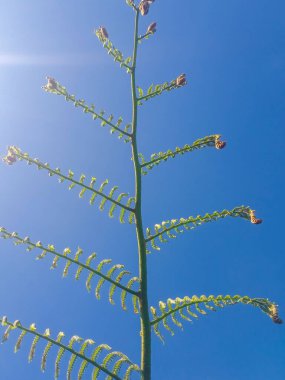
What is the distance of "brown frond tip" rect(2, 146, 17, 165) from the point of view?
15.7 ft

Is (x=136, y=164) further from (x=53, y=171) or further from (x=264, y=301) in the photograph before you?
(x=264, y=301)

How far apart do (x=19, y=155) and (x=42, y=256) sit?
3.60ft

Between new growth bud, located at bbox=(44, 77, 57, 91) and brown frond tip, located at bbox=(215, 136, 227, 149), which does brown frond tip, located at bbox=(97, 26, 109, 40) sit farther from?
brown frond tip, located at bbox=(215, 136, 227, 149)

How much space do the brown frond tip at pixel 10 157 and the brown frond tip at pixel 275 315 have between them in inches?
106

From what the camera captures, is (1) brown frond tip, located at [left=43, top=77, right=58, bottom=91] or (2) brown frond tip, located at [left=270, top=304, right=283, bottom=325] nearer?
(2) brown frond tip, located at [left=270, top=304, right=283, bottom=325]

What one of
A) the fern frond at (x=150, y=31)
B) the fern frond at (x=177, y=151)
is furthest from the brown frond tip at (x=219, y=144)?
the fern frond at (x=150, y=31)

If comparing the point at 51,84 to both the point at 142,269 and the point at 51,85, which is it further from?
the point at 142,269

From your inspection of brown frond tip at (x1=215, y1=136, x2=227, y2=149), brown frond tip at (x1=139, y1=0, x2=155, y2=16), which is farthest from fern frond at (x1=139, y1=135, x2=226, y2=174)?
brown frond tip at (x1=139, y1=0, x2=155, y2=16)

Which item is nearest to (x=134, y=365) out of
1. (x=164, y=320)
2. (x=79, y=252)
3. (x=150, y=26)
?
(x=164, y=320)

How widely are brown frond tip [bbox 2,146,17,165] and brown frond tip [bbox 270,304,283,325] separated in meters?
2.68

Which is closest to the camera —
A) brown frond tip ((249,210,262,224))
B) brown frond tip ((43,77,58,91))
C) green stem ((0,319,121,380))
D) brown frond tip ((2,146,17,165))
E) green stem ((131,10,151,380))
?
green stem ((0,319,121,380))

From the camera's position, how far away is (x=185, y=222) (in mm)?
4812

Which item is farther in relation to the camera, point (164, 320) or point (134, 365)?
point (164, 320)

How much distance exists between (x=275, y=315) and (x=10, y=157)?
9.03 feet
